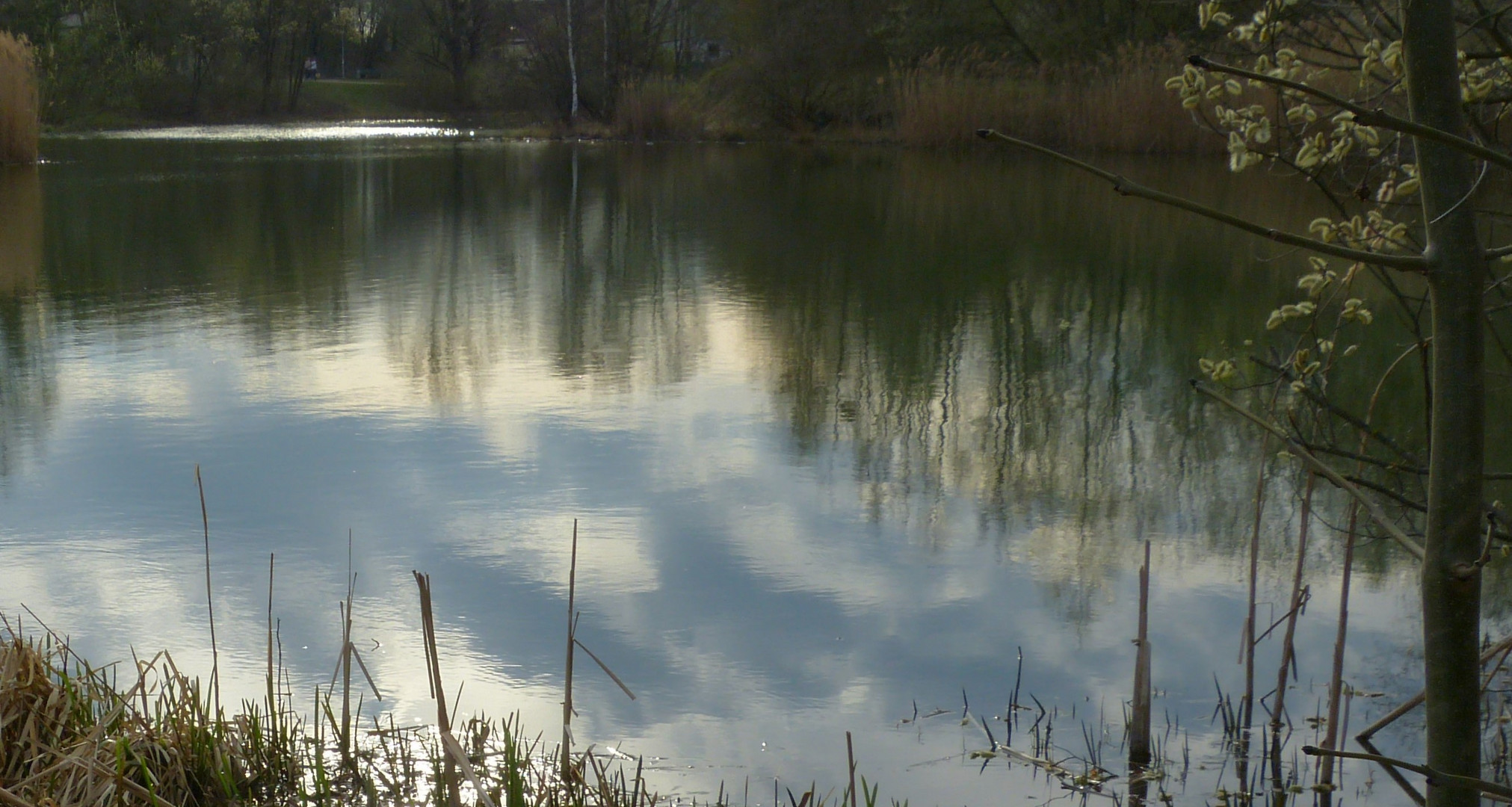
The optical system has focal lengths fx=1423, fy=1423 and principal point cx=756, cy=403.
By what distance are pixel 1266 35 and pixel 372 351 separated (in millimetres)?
4625

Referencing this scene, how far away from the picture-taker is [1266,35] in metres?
1.96

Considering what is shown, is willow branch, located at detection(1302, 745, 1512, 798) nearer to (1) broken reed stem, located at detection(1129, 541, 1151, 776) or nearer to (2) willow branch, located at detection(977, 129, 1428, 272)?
(2) willow branch, located at detection(977, 129, 1428, 272)

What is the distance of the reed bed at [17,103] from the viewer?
14.4m

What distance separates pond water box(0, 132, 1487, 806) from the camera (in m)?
2.82

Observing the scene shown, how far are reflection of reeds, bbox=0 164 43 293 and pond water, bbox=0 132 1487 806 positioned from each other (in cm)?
8

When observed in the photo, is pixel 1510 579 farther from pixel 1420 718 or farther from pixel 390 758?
pixel 390 758

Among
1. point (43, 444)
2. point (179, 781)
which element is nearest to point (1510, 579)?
point (179, 781)

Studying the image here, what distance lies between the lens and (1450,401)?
3.61 ft

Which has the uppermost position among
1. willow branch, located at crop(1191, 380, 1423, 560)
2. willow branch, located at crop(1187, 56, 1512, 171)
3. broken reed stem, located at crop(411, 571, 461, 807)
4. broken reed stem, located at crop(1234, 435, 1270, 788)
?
willow branch, located at crop(1187, 56, 1512, 171)

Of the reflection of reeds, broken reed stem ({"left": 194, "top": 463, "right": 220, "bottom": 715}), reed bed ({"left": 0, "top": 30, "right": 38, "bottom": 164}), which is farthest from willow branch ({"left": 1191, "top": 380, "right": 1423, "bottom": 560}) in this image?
reed bed ({"left": 0, "top": 30, "right": 38, "bottom": 164})

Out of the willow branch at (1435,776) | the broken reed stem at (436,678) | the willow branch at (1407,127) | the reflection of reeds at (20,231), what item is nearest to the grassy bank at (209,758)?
the broken reed stem at (436,678)

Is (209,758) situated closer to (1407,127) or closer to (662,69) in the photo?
(1407,127)

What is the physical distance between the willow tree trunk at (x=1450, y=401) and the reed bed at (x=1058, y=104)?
14.7m

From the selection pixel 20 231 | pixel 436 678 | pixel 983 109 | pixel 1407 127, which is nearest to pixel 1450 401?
pixel 1407 127
